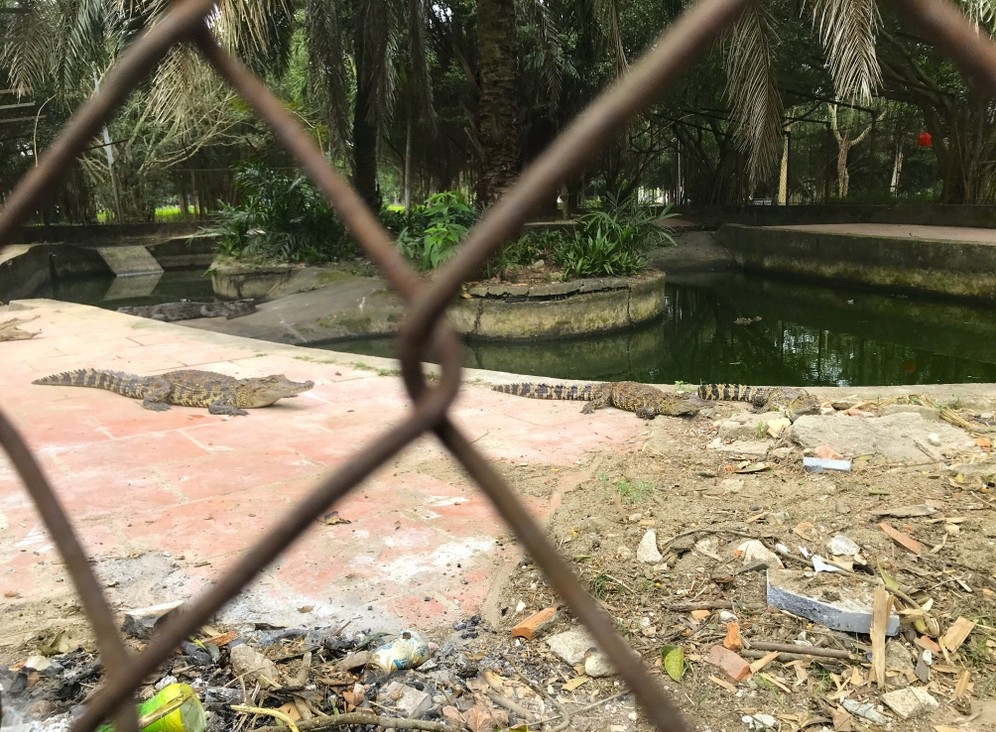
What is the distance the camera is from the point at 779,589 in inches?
87.4

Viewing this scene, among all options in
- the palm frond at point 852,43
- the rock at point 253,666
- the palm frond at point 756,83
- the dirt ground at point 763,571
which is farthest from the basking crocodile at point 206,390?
the palm frond at point 756,83

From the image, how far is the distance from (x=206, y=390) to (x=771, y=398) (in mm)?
3488

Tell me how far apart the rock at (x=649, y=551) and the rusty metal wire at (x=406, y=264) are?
6.49 ft

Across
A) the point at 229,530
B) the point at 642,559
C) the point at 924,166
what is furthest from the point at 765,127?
the point at 924,166

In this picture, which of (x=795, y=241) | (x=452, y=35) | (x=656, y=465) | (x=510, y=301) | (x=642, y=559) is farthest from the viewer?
(x=452, y=35)

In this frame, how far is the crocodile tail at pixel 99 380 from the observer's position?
4953mm

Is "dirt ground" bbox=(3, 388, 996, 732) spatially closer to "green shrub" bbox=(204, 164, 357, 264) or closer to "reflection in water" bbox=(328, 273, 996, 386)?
"reflection in water" bbox=(328, 273, 996, 386)

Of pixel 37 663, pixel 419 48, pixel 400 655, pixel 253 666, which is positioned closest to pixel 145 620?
pixel 37 663

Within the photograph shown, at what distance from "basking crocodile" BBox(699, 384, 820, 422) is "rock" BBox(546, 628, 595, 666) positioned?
2.21 m

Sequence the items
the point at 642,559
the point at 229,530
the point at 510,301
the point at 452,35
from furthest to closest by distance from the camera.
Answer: the point at 452,35 → the point at 510,301 → the point at 229,530 → the point at 642,559

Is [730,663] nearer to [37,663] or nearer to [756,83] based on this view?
[37,663]

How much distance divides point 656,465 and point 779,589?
1.19 meters

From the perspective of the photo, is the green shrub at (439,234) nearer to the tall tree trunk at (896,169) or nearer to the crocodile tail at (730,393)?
the crocodile tail at (730,393)

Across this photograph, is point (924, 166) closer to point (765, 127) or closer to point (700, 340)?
point (700, 340)
